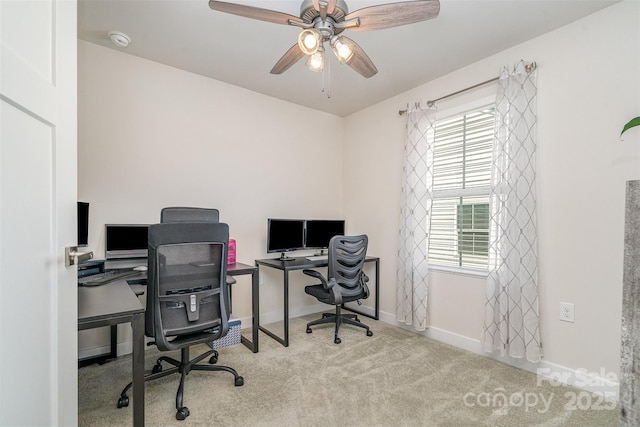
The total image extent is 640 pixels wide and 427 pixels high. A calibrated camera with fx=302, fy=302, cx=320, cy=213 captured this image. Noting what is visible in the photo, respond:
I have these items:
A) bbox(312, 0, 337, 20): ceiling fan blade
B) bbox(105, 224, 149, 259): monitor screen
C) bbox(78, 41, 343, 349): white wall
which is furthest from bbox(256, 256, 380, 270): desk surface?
bbox(312, 0, 337, 20): ceiling fan blade

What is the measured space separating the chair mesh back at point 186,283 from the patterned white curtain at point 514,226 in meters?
2.10

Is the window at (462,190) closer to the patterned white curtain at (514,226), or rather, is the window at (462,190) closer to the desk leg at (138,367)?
the patterned white curtain at (514,226)

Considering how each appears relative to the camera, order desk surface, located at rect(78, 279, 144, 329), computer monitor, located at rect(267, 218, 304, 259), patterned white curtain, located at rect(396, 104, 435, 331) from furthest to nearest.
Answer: computer monitor, located at rect(267, 218, 304, 259), patterned white curtain, located at rect(396, 104, 435, 331), desk surface, located at rect(78, 279, 144, 329)

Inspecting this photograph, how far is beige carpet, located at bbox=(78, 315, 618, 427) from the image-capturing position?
1742mm

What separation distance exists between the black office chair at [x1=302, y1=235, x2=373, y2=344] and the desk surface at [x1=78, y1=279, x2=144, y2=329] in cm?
166

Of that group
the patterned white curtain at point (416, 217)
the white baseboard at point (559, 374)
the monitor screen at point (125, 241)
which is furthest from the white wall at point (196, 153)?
the white baseboard at point (559, 374)

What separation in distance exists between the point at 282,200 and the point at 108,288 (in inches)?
81.6

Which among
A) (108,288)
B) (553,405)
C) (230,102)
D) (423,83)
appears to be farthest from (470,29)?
(108,288)

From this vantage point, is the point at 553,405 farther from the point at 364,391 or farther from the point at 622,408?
the point at 364,391

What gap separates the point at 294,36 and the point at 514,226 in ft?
7.44

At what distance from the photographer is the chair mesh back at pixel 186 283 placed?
1.74 m

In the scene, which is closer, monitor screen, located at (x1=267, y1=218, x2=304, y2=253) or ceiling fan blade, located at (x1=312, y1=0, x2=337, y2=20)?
ceiling fan blade, located at (x1=312, y1=0, x2=337, y2=20)

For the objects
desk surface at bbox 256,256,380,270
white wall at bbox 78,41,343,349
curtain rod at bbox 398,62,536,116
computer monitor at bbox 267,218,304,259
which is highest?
curtain rod at bbox 398,62,536,116

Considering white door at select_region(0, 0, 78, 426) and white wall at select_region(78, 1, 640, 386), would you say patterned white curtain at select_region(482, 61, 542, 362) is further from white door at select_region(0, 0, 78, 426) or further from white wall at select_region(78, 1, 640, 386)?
white door at select_region(0, 0, 78, 426)
